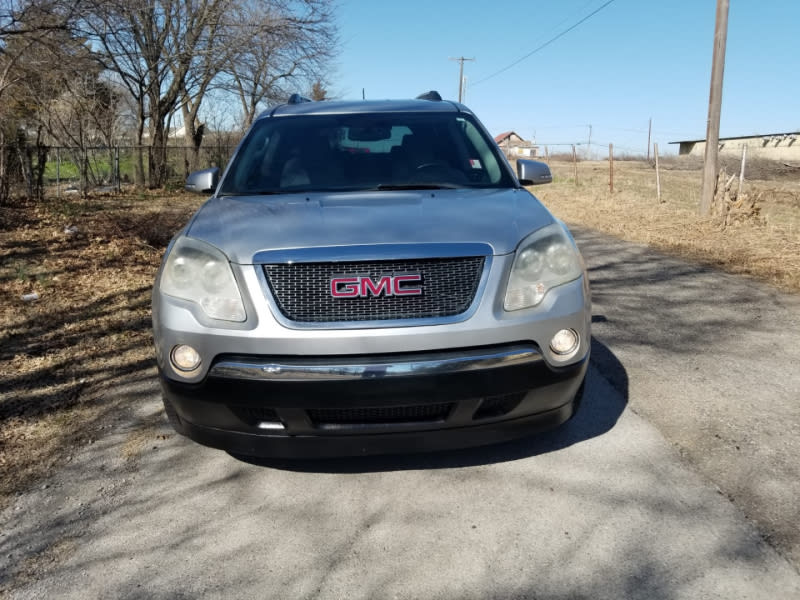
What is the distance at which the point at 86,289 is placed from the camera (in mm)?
6527

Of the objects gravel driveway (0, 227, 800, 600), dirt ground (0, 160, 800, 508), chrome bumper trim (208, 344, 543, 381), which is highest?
chrome bumper trim (208, 344, 543, 381)

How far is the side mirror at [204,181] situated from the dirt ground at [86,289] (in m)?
1.29

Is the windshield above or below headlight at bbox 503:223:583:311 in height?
above

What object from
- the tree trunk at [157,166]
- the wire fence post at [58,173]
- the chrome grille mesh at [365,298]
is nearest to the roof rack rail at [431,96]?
the chrome grille mesh at [365,298]

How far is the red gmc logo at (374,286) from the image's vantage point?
2.46 meters

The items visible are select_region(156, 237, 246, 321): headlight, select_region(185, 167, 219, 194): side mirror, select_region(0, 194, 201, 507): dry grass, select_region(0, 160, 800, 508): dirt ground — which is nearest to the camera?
select_region(156, 237, 246, 321): headlight

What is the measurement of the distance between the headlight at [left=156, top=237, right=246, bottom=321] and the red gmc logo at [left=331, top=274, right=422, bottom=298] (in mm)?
380

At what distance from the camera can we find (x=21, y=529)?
101 inches

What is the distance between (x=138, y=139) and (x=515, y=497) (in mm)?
25432

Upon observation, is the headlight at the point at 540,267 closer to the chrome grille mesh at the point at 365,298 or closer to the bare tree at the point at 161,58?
the chrome grille mesh at the point at 365,298

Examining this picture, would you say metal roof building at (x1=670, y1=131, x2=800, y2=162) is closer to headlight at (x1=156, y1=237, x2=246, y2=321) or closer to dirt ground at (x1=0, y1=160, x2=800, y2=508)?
dirt ground at (x1=0, y1=160, x2=800, y2=508)

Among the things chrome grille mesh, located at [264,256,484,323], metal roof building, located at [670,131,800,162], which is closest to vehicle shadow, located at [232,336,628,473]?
chrome grille mesh, located at [264,256,484,323]

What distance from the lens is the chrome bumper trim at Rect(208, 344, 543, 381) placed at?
2.36m

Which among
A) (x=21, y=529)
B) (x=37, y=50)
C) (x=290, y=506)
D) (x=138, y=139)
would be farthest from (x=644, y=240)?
(x=138, y=139)
